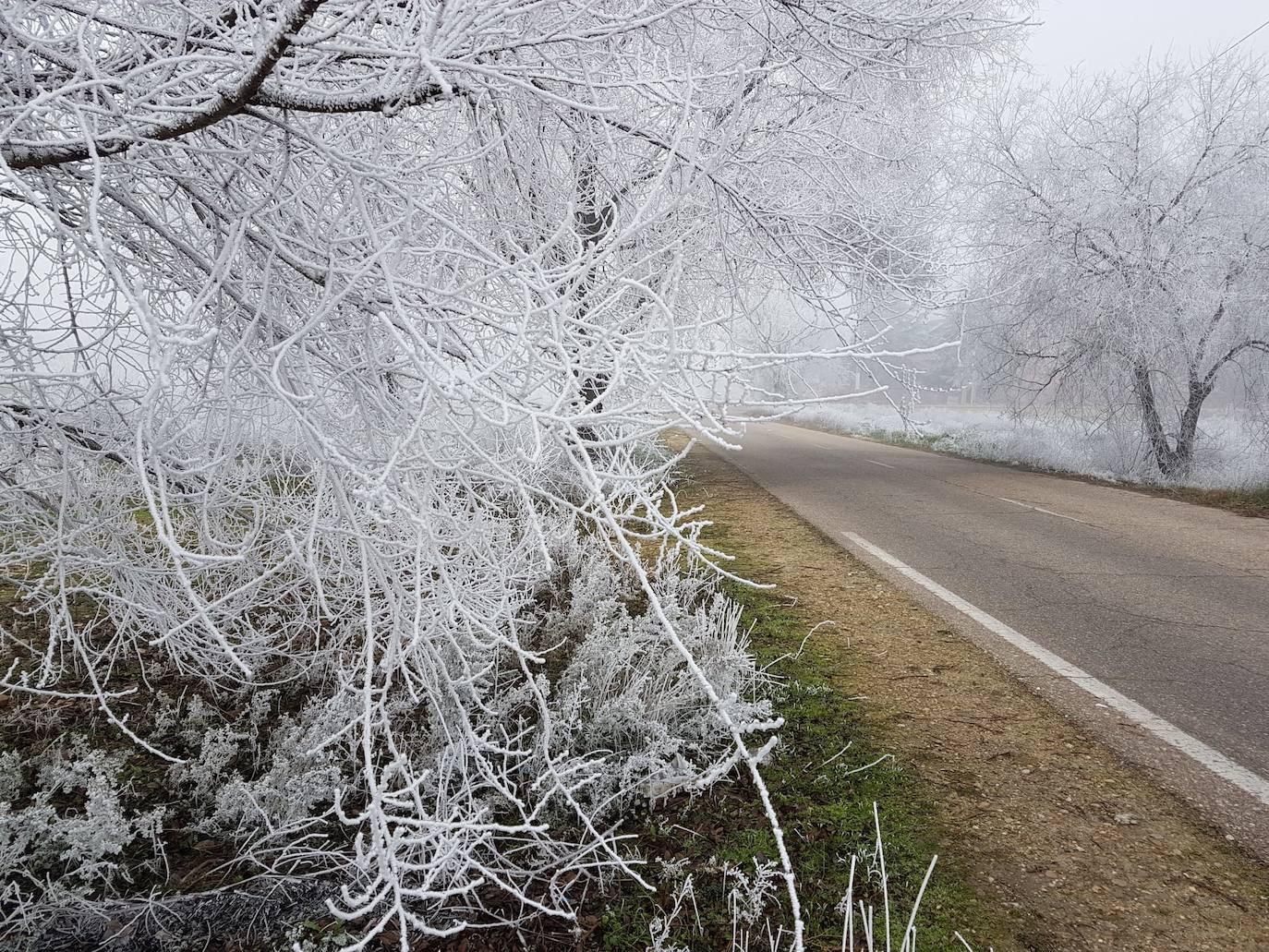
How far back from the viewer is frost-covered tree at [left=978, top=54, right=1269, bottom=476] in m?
11.8

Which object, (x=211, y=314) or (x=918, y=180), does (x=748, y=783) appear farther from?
(x=918, y=180)

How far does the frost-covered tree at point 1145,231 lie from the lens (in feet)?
38.8

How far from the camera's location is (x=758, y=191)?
13.4 feet

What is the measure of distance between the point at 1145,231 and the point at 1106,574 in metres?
9.34

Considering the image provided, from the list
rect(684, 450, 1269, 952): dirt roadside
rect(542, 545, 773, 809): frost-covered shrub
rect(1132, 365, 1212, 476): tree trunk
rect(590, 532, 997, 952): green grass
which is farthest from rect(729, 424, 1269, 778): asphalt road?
rect(1132, 365, 1212, 476): tree trunk

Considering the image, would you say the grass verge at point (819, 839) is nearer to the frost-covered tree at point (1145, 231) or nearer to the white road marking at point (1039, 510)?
the white road marking at point (1039, 510)

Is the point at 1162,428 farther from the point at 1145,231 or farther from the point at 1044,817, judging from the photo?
the point at 1044,817

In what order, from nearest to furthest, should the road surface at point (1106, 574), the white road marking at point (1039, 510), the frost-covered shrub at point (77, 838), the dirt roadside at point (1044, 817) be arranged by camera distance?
the dirt roadside at point (1044, 817)
the frost-covered shrub at point (77, 838)
the road surface at point (1106, 574)
the white road marking at point (1039, 510)

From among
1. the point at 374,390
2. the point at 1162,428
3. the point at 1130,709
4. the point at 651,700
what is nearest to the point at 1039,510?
the point at 1130,709

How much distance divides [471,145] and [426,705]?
2477mm

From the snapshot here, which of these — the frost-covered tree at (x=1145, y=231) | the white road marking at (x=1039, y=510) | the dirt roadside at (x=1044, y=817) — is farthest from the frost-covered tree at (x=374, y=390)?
the frost-covered tree at (x=1145, y=231)

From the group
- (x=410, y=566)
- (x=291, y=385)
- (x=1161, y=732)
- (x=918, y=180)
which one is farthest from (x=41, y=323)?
(x=918, y=180)

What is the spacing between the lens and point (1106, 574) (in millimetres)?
5840

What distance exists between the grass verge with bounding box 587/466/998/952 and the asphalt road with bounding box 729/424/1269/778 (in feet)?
4.92
